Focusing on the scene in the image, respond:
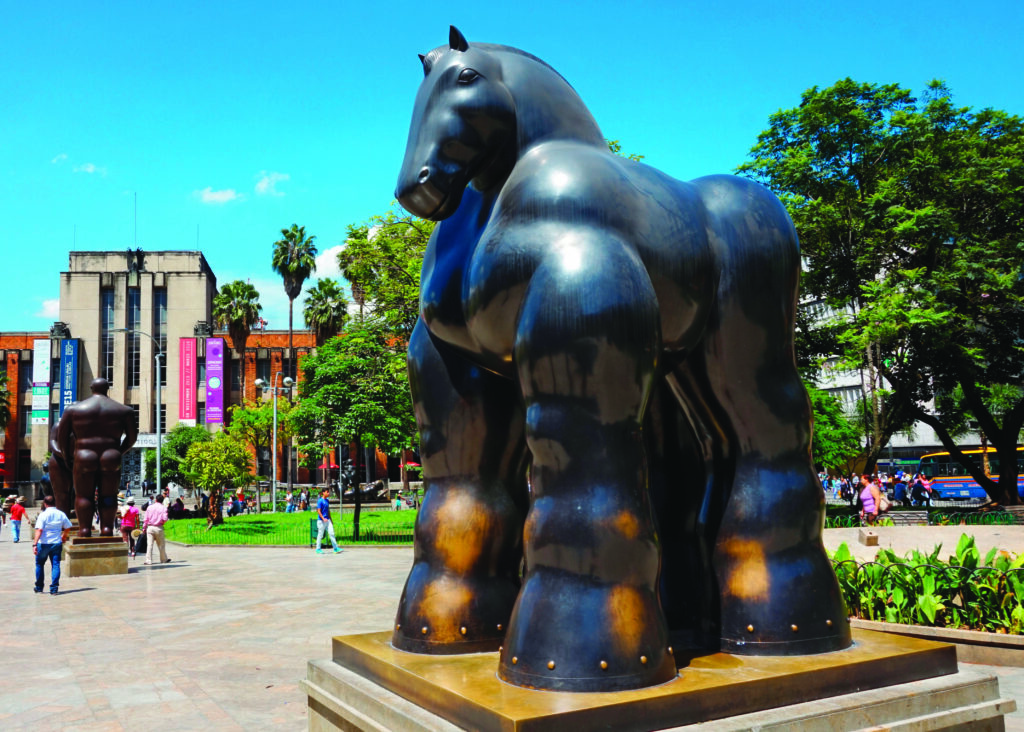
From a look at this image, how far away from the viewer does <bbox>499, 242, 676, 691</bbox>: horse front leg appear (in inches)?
107

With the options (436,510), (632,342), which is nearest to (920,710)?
(632,342)

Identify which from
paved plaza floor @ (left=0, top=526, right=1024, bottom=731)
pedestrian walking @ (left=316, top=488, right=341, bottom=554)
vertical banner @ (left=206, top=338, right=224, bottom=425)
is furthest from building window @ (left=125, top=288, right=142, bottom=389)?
paved plaza floor @ (left=0, top=526, right=1024, bottom=731)

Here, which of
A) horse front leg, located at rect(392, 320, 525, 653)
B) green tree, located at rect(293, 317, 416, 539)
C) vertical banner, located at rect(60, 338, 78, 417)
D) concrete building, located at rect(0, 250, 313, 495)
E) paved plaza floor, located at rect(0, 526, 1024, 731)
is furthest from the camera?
concrete building, located at rect(0, 250, 313, 495)

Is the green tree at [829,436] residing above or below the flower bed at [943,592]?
above

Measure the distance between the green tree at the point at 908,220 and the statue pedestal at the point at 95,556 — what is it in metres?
16.9

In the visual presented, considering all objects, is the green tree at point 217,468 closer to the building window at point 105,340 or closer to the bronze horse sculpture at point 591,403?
the bronze horse sculpture at point 591,403

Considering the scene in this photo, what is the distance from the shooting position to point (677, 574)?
3.58m

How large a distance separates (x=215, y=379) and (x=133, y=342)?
38.1 feet

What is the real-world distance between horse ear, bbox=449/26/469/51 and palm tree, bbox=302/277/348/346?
50917 mm

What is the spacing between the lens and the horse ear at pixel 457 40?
10.9 feet

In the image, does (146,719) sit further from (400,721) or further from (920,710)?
(920,710)

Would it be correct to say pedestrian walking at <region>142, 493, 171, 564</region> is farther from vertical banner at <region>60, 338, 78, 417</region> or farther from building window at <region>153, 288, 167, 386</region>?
building window at <region>153, 288, 167, 386</region>

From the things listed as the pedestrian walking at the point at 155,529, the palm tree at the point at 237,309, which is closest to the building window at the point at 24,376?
the palm tree at the point at 237,309

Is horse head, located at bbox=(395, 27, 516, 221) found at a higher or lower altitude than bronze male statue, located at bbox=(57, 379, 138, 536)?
higher
